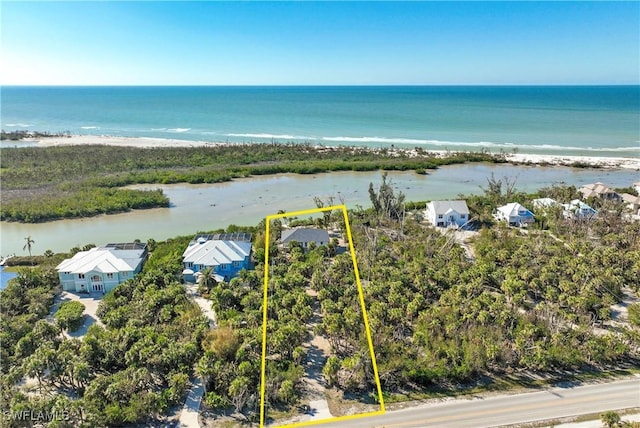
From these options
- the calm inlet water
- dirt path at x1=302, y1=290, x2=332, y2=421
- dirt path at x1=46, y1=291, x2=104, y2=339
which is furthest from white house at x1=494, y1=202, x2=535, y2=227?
dirt path at x1=46, y1=291, x2=104, y2=339

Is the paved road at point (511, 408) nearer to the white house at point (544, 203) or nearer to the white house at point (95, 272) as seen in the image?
the white house at point (95, 272)

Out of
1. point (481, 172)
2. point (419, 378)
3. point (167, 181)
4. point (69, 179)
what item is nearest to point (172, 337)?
point (419, 378)

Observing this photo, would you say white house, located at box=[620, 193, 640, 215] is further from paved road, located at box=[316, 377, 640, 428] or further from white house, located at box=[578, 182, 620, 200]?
paved road, located at box=[316, 377, 640, 428]

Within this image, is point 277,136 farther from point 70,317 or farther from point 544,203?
point 70,317

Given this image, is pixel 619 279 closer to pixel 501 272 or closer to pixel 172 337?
pixel 501 272

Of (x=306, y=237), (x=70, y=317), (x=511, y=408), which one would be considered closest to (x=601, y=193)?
(x=306, y=237)

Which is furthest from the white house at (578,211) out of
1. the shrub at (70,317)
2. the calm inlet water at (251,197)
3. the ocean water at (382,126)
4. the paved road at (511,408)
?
the shrub at (70,317)
